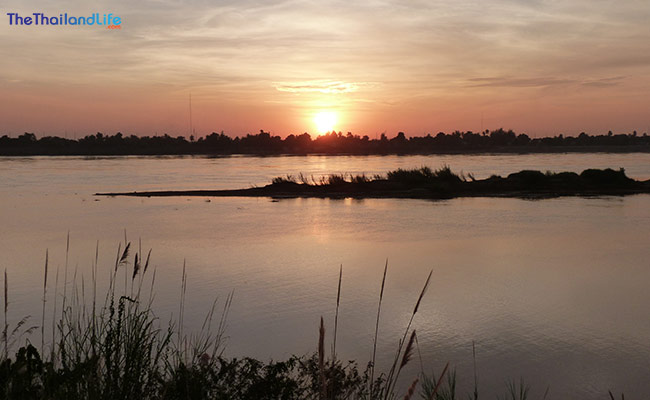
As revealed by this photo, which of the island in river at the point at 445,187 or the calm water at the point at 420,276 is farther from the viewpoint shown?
the island in river at the point at 445,187

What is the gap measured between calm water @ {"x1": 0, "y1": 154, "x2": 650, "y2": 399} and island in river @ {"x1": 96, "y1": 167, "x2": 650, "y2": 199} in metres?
7.08

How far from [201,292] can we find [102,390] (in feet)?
19.6

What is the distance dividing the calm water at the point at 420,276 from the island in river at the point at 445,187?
23.2ft

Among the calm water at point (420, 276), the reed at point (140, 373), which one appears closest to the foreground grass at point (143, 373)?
the reed at point (140, 373)

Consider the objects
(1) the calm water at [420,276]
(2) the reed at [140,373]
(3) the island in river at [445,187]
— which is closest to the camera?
(2) the reed at [140,373]

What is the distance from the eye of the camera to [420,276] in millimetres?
11625

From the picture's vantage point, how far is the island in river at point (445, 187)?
31125 millimetres

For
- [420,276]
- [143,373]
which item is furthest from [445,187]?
[143,373]

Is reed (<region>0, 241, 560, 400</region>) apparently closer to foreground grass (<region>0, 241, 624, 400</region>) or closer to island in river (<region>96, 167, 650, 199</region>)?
foreground grass (<region>0, 241, 624, 400</region>)

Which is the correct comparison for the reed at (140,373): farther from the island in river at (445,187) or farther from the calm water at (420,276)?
the island in river at (445,187)

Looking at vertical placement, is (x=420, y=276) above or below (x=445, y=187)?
below

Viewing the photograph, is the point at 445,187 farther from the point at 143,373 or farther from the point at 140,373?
the point at 143,373

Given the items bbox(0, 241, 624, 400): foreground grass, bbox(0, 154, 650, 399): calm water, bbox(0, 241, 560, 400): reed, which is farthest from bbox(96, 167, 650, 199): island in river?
bbox(0, 241, 624, 400): foreground grass

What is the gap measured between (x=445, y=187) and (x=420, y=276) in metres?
20.8
